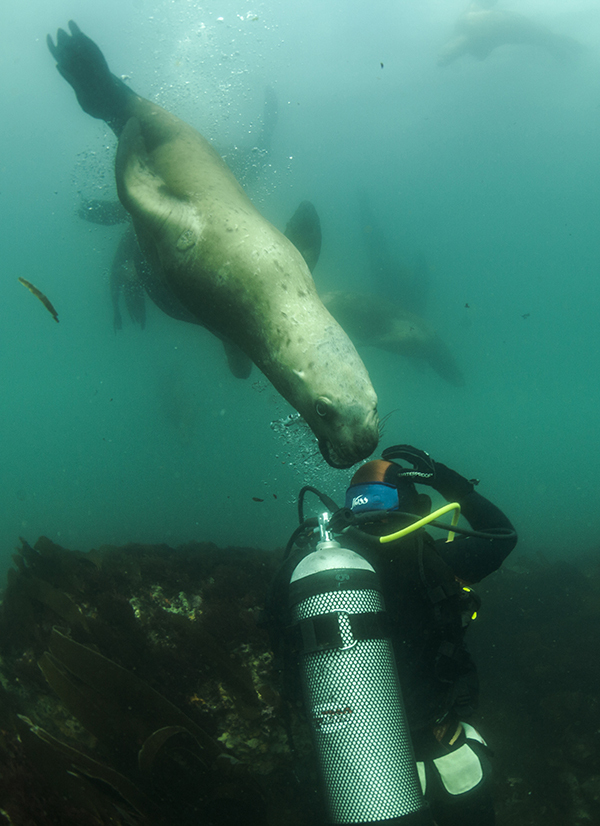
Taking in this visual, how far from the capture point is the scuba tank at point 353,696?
1.62 m

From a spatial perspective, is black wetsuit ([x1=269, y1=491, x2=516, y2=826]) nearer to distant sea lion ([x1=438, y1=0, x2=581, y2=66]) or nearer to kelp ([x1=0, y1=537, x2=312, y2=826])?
kelp ([x1=0, y1=537, x2=312, y2=826])

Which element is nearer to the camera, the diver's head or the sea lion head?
the diver's head

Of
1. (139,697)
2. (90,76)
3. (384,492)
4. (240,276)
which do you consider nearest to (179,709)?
(139,697)

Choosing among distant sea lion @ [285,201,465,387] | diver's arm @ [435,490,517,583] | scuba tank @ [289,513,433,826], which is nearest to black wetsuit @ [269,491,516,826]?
diver's arm @ [435,490,517,583]

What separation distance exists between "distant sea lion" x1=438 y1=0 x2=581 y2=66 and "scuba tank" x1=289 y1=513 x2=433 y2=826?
29.6 meters

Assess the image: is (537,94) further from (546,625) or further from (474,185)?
(546,625)

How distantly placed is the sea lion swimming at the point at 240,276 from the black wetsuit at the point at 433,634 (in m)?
0.65

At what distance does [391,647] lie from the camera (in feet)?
6.30

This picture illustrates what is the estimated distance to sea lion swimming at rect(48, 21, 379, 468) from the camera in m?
2.43

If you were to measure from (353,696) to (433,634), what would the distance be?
1.66ft

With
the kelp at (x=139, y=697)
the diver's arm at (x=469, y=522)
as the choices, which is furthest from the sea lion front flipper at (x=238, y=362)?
the diver's arm at (x=469, y=522)

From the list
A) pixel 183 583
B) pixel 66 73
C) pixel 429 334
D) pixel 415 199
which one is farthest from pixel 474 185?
pixel 183 583

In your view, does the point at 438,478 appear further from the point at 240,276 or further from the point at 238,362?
the point at 238,362

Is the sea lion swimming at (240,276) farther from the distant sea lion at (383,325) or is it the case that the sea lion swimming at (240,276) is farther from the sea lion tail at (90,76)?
the distant sea lion at (383,325)
